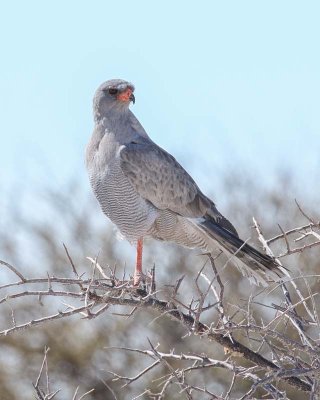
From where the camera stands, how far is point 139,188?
24.2 ft

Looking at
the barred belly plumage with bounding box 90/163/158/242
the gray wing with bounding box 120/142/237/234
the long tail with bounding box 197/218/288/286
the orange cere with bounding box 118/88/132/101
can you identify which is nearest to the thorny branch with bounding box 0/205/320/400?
the long tail with bounding box 197/218/288/286

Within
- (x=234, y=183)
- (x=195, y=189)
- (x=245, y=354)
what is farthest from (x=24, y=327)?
(x=234, y=183)

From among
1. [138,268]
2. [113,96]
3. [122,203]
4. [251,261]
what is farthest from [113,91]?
[251,261]

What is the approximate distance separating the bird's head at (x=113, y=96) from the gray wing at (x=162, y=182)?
263 mm

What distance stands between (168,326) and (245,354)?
8.40 meters

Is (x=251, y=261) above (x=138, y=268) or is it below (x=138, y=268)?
below

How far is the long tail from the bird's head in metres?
1.02

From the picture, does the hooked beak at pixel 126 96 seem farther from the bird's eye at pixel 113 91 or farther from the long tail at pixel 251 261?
the long tail at pixel 251 261

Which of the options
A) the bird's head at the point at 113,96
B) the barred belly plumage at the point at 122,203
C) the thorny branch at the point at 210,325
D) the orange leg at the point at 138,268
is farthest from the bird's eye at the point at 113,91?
the thorny branch at the point at 210,325

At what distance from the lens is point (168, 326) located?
13.9 metres

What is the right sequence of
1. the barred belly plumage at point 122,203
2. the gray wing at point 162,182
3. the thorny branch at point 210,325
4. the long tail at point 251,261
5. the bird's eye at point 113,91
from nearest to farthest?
the thorny branch at point 210,325
the long tail at point 251,261
the barred belly plumage at point 122,203
the gray wing at point 162,182
the bird's eye at point 113,91

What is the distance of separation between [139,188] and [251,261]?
101 centimetres

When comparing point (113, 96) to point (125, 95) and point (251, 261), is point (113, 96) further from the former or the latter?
point (251, 261)

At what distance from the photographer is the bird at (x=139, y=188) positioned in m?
7.24
